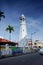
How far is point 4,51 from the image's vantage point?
1508 inches

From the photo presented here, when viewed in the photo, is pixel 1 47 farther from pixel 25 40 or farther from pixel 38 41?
pixel 38 41

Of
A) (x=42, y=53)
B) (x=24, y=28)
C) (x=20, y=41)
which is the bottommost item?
(x=42, y=53)

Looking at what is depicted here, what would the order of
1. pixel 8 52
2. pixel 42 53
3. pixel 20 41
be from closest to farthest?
pixel 42 53, pixel 8 52, pixel 20 41

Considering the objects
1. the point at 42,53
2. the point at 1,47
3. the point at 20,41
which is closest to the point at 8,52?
the point at 1,47

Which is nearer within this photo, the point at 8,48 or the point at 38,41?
the point at 8,48

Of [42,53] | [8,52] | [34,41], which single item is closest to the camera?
[42,53]

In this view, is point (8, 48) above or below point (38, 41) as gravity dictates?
below

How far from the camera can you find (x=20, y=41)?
96312 millimetres

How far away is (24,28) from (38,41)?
49.4 metres

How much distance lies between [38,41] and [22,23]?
50701mm

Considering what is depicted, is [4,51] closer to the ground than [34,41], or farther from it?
closer to the ground

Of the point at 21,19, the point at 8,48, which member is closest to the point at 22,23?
the point at 21,19

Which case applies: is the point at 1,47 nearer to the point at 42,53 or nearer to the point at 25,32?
the point at 42,53

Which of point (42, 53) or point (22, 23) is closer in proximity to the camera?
point (42, 53)
